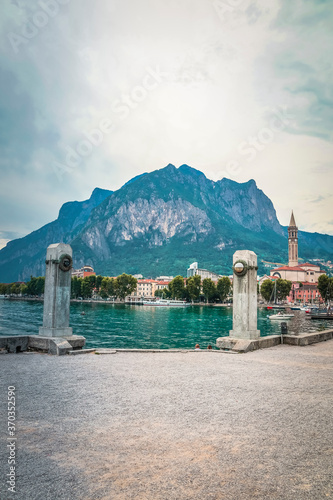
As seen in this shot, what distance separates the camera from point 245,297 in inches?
575

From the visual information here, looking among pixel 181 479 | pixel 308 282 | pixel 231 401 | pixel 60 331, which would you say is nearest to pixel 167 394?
pixel 231 401

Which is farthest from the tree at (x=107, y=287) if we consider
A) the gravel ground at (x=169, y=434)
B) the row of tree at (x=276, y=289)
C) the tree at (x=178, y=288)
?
the gravel ground at (x=169, y=434)

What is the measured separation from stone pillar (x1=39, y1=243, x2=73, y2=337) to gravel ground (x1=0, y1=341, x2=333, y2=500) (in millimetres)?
3892

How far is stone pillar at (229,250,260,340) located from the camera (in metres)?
14.6

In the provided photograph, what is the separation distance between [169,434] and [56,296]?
358 inches

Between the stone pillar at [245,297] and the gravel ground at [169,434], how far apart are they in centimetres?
513

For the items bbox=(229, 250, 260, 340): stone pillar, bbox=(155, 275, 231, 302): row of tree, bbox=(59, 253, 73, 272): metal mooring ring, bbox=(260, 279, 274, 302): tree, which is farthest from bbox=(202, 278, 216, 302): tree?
bbox=(59, 253, 73, 272): metal mooring ring

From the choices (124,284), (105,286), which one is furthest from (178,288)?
(105,286)

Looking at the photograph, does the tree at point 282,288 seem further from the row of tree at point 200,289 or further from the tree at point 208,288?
the tree at point 208,288

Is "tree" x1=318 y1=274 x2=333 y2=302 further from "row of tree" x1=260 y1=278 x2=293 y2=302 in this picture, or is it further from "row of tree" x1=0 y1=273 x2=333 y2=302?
"row of tree" x1=260 y1=278 x2=293 y2=302

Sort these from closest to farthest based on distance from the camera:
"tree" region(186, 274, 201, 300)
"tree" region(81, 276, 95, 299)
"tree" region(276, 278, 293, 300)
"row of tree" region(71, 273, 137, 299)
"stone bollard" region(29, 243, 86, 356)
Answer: "stone bollard" region(29, 243, 86, 356) < "tree" region(276, 278, 293, 300) < "tree" region(186, 274, 201, 300) < "row of tree" region(71, 273, 137, 299) < "tree" region(81, 276, 95, 299)

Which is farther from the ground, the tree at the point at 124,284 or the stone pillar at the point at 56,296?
the tree at the point at 124,284

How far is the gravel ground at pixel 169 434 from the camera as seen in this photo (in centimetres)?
382

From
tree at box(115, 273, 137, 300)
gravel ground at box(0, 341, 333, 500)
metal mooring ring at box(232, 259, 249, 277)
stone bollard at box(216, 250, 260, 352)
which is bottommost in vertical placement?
gravel ground at box(0, 341, 333, 500)
